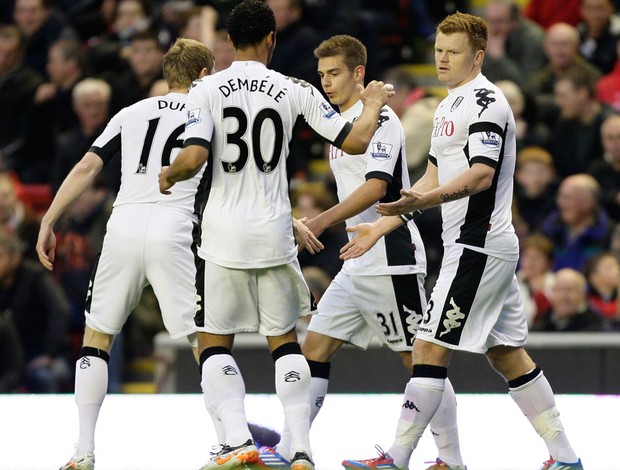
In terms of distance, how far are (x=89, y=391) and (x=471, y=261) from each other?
2.02 m

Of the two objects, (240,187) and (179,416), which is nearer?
(240,187)

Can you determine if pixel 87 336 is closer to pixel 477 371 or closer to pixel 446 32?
pixel 446 32

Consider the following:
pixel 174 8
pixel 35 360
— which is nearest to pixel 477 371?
pixel 35 360

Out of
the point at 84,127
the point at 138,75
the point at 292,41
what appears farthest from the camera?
the point at 138,75

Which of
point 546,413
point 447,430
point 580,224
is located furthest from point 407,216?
point 580,224

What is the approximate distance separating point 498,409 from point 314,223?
8.11 feet

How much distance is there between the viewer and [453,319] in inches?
283

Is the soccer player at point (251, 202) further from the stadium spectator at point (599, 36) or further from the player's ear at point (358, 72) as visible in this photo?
the stadium spectator at point (599, 36)

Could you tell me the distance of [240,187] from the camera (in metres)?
7.18

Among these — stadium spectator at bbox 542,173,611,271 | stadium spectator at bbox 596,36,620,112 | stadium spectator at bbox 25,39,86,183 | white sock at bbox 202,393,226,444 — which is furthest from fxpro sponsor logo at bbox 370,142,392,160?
stadium spectator at bbox 25,39,86,183

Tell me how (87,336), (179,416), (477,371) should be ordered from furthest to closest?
(477,371) < (179,416) < (87,336)

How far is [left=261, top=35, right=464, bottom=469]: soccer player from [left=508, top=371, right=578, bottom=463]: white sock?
400mm

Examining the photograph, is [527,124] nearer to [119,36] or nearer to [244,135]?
[119,36]

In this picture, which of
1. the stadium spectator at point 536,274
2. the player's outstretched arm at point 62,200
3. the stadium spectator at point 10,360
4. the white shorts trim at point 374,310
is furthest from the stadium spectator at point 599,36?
the player's outstretched arm at point 62,200
